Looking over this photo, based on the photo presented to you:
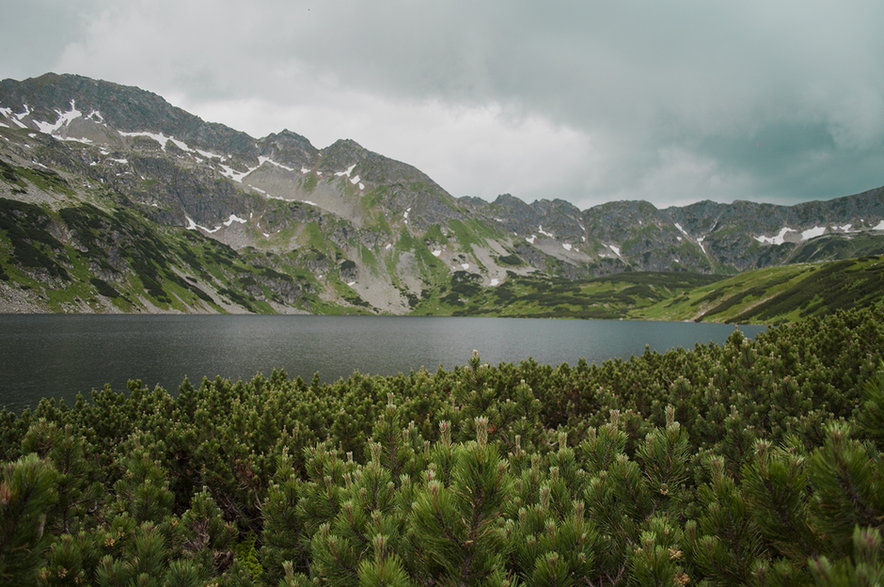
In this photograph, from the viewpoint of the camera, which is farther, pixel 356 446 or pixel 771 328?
pixel 771 328

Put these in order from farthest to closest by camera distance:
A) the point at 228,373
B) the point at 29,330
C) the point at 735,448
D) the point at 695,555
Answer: the point at 29,330 < the point at 228,373 < the point at 735,448 < the point at 695,555

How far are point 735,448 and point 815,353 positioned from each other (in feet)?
37.7

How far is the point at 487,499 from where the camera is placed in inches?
132

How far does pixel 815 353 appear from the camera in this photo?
15.2 metres

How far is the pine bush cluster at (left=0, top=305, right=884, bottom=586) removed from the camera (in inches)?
118

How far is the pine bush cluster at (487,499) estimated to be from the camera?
300 centimetres

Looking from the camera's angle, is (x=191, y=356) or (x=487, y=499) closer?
(x=487, y=499)

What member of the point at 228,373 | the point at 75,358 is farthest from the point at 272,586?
the point at 75,358

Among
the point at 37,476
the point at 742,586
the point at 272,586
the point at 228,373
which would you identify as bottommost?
the point at 228,373

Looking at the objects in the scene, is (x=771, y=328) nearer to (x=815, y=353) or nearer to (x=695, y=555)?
(x=815, y=353)

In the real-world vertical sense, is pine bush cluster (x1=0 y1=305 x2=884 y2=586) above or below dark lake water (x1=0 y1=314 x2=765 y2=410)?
above

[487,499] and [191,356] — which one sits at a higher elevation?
[487,499]

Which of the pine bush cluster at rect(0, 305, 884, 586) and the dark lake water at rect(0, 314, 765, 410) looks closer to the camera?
the pine bush cluster at rect(0, 305, 884, 586)

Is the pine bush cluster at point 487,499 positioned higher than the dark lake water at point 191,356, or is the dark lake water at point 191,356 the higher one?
the pine bush cluster at point 487,499
